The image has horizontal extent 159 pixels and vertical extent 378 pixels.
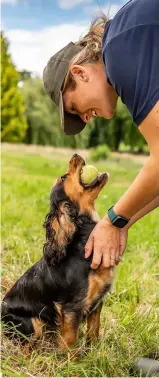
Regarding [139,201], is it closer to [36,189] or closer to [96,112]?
[96,112]

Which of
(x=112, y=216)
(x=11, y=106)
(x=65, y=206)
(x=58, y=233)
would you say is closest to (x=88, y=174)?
(x=65, y=206)

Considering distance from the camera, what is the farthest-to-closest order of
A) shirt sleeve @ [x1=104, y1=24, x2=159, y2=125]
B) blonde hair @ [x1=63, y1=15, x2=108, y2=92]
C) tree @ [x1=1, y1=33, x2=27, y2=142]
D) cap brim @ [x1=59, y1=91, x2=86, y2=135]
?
1. tree @ [x1=1, y1=33, x2=27, y2=142]
2. cap brim @ [x1=59, y1=91, x2=86, y2=135]
3. blonde hair @ [x1=63, y1=15, x2=108, y2=92]
4. shirt sleeve @ [x1=104, y1=24, x2=159, y2=125]

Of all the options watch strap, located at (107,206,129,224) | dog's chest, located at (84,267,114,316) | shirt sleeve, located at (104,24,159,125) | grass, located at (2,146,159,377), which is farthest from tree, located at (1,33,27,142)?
shirt sleeve, located at (104,24,159,125)

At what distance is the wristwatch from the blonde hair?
2.42ft

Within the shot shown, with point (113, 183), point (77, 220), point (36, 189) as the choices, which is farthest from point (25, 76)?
point (77, 220)

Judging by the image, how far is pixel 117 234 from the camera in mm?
3422

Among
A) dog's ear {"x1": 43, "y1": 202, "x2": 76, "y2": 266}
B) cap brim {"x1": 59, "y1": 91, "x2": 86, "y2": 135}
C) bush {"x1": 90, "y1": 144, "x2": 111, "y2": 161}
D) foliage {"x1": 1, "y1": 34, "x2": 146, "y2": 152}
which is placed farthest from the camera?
foliage {"x1": 1, "y1": 34, "x2": 146, "y2": 152}

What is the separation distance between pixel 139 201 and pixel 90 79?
71 centimetres

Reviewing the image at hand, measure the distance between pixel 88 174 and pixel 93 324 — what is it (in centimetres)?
97

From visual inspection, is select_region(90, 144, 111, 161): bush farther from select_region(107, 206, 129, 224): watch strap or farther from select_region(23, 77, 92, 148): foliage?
select_region(107, 206, 129, 224): watch strap

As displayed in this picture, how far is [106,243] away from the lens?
3.43 metres

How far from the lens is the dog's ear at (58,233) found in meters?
3.73

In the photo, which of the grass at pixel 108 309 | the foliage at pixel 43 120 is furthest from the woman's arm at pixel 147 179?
the foliage at pixel 43 120

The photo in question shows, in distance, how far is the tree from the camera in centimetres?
2792
